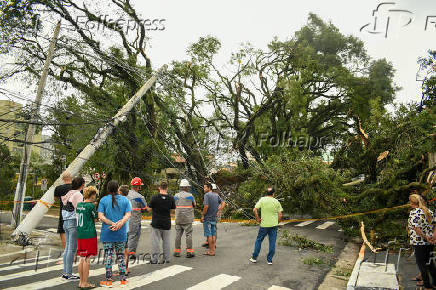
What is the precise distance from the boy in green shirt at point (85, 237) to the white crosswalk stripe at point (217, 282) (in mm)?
1739

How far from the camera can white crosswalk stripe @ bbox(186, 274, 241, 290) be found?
5.23 meters

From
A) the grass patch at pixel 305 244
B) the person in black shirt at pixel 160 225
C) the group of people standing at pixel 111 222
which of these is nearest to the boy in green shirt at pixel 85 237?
the group of people standing at pixel 111 222

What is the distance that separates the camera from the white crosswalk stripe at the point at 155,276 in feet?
17.2

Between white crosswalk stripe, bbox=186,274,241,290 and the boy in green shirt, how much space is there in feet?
5.71

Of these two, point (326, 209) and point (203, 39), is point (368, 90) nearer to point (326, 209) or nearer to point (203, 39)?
point (203, 39)

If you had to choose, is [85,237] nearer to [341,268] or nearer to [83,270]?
[83,270]

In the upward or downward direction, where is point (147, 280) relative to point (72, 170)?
downward

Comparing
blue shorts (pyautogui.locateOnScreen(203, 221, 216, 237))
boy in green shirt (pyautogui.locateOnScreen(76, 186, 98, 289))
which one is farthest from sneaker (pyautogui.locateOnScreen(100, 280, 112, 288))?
blue shorts (pyautogui.locateOnScreen(203, 221, 216, 237))

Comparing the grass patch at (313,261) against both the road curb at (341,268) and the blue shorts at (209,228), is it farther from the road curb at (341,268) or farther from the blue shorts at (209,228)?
the blue shorts at (209,228)

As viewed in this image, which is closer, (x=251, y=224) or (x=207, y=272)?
(x=207, y=272)

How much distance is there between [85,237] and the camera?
494cm

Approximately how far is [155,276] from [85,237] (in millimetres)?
1593

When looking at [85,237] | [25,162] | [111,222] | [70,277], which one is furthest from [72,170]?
[111,222]

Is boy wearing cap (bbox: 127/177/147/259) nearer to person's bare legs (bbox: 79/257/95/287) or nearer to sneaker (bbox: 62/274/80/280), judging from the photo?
sneaker (bbox: 62/274/80/280)
